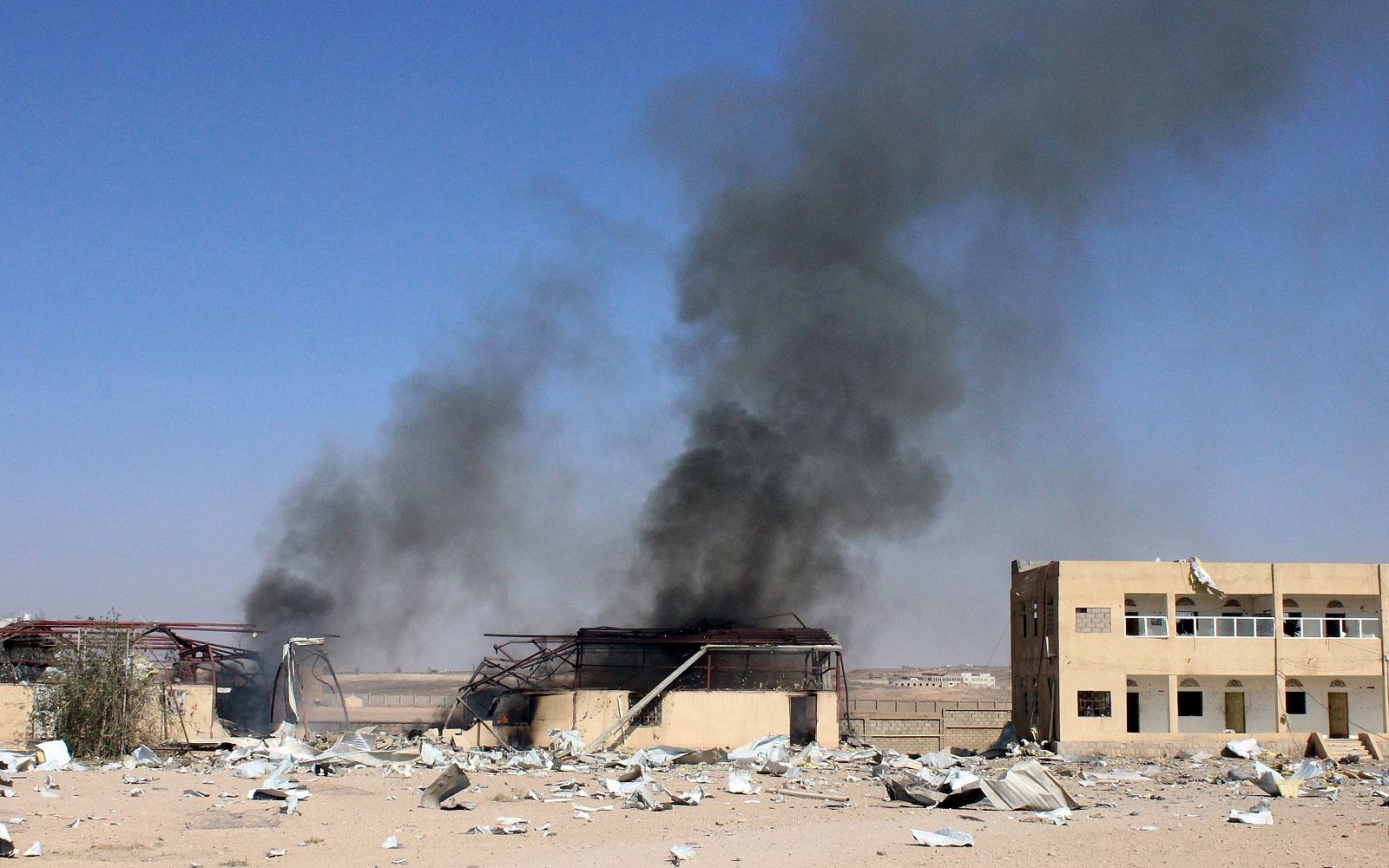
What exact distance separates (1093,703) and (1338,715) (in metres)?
6.86

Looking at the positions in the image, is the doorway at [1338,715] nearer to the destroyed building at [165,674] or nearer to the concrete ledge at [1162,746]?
the concrete ledge at [1162,746]

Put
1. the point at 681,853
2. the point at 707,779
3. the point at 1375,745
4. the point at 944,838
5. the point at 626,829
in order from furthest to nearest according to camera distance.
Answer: the point at 1375,745 < the point at 707,779 < the point at 626,829 < the point at 944,838 < the point at 681,853

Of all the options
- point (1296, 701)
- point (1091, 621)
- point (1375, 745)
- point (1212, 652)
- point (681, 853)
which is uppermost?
point (1091, 621)

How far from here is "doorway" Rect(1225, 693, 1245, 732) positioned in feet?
108

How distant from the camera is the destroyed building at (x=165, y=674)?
28766 mm

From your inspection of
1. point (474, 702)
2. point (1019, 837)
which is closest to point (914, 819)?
point (1019, 837)

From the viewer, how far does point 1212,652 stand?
32500 millimetres

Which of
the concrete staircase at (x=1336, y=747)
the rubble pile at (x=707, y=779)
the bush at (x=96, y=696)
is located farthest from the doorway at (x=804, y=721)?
the bush at (x=96, y=696)

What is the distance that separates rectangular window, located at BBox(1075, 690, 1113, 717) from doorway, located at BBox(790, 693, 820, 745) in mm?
6714

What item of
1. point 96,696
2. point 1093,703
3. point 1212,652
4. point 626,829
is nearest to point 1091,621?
point 1093,703

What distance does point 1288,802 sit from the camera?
22547 mm

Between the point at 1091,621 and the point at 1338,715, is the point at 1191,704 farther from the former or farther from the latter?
the point at 1338,715

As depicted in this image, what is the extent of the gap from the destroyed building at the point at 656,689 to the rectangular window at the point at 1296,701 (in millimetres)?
11716

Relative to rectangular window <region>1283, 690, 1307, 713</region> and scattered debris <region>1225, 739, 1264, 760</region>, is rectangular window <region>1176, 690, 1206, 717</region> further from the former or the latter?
rectangular window <region>1283, 690, 1307, 713</region>
